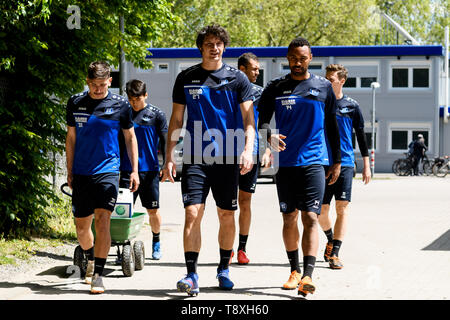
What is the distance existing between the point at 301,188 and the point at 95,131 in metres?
1.81

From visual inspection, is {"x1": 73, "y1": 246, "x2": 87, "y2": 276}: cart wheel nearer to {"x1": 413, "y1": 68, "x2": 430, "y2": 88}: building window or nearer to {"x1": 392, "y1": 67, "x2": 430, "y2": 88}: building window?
{"x1": 392, "y1": 67, "x2": 430, "y2": 88}: building window

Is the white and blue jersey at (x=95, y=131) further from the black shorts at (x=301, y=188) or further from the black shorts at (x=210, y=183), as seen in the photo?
the black shorts at (x=301, y=188)

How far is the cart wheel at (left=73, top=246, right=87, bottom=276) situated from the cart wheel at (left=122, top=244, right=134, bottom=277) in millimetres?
453

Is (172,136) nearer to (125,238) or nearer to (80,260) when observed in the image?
(125,238)

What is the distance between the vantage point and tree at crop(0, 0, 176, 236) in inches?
339

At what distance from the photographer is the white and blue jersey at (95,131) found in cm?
665

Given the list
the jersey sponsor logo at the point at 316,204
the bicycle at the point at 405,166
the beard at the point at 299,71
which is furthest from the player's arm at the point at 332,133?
the bicycle at the point at 405,166

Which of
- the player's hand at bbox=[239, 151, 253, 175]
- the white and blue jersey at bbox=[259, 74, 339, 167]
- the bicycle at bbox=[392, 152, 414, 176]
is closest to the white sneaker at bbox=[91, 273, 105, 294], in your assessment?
the player's hand at bbox=[239, 151, 253, 175]

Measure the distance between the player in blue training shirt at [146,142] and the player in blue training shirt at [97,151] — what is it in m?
1.78

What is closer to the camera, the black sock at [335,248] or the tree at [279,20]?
the black sock at [335,248]

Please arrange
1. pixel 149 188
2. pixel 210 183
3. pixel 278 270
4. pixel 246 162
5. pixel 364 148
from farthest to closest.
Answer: pixel 149 188
pixel 364 148
pixel 278 270
pixel 210 183
pixel 246 162

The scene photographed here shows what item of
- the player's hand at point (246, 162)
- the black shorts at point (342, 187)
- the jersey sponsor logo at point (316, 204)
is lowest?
the jersey sponsor logo at point (316, 204)

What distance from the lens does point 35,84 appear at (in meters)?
Result: 9.09

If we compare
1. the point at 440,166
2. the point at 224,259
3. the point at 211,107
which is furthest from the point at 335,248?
the point at 440,166
